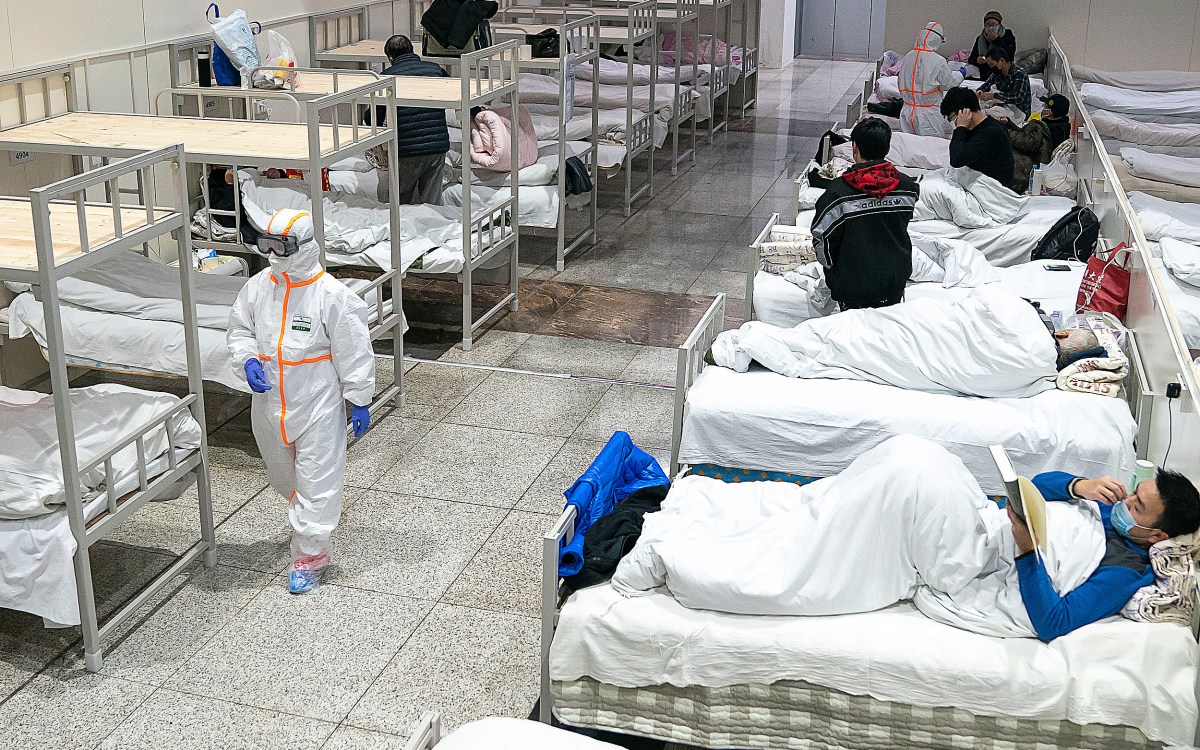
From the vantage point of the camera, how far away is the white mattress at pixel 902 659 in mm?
3199

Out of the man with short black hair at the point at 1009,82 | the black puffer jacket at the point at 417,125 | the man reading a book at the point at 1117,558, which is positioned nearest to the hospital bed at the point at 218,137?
the black puffer jacket at the point at 417,125

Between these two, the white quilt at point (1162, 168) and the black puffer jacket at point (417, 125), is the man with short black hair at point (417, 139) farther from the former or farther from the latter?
the white quilt at point (1162, 168)

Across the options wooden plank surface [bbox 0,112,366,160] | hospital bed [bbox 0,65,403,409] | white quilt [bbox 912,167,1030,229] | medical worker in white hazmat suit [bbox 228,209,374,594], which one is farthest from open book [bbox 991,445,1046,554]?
white quilt [bbox 912,167,1030,229]

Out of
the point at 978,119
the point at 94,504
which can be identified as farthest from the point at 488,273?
the point at 94,504

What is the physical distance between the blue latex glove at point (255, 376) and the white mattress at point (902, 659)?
1538 mm

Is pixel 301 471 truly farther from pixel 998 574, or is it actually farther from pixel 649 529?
pixel 998 574

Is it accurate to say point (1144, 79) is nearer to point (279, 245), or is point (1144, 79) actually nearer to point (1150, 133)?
point (1150, 133)

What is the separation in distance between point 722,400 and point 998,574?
61.4 inches

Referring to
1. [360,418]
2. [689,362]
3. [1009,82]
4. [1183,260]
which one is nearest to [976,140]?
[1183,260]

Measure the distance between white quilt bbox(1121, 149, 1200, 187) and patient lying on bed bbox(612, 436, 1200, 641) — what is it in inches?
187

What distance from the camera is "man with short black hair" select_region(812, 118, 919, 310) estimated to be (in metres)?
5.34

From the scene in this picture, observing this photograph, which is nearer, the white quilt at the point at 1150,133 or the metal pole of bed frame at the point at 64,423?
the metal pole of bed frame at the point at 64,423

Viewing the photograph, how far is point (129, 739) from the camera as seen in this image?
363cm

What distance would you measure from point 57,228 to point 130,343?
143 centimetres
